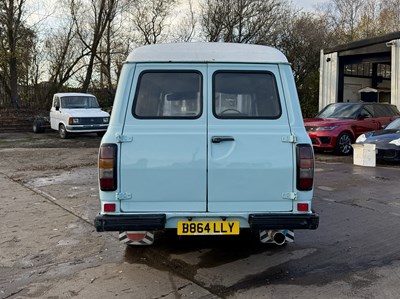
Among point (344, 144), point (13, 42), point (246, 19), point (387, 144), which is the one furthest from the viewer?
point (246, 19)

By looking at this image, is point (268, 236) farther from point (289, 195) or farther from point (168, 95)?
point (168, 95)

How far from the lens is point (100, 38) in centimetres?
2900

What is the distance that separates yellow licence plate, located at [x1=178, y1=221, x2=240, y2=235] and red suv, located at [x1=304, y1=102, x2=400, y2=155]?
9825mm

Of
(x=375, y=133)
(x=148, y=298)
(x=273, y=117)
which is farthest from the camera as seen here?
(x=375, y=133)

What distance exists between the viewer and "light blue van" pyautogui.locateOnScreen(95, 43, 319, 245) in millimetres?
3787

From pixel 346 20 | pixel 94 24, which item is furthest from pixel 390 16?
pixel 94 24

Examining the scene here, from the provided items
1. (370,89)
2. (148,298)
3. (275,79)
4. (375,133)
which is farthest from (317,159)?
(370,89)

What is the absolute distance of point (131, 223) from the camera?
3.75 metres

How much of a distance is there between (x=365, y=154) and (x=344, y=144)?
6.80 ft

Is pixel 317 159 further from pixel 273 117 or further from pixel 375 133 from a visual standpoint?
pixel 273 117

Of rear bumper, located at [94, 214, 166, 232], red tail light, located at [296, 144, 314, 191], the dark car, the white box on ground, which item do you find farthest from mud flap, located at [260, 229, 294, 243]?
the dark car

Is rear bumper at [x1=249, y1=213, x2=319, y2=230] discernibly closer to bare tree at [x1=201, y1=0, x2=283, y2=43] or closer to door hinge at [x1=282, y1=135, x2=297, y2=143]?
door hinge at [x1=282, y1=135, x2=297, y2=143]

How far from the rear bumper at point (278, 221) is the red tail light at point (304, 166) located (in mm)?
287

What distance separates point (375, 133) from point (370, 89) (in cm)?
1332
